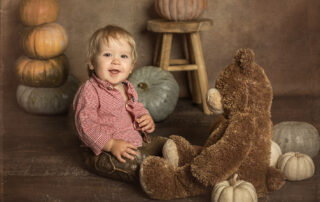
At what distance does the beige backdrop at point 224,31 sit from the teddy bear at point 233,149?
1.70 m

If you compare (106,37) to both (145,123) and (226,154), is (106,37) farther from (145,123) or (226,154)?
(226,154)

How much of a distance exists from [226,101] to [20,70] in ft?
6.25

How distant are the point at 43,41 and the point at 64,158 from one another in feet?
3.63

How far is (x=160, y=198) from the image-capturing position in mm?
1705

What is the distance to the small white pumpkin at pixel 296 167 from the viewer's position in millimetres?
1833

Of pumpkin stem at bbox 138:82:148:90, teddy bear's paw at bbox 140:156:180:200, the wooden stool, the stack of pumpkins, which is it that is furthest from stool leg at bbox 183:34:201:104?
teddy bear's paw at bbox 140:156:180:200

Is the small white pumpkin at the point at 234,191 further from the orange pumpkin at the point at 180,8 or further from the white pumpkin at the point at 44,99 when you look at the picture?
the white pumpkin at the point at 44,99

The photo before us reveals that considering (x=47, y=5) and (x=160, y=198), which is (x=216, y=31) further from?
(x=160, y=198)

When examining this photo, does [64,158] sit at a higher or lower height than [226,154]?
lower

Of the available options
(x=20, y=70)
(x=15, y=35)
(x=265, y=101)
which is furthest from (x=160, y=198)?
(x=15, y=35)

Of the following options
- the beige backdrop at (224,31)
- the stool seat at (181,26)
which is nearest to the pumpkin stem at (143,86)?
the stool seat at (181,26)

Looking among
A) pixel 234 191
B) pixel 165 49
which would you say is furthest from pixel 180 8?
pixel 234 191

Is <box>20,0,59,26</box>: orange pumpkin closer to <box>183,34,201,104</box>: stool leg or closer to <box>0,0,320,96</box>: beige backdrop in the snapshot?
<box>0,0,320,96</box>: beige backdrop

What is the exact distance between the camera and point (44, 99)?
2963mm
